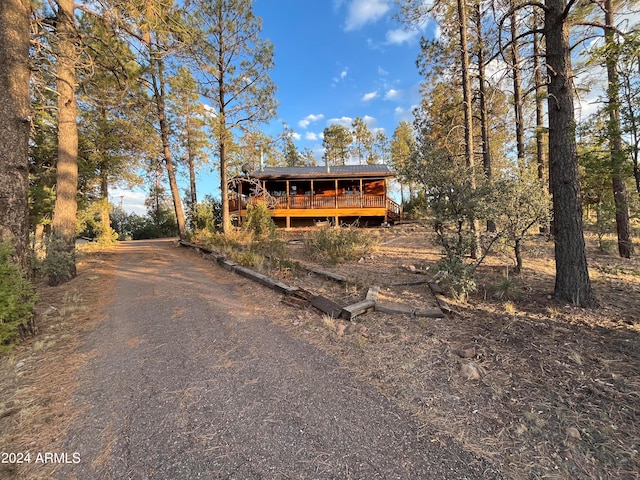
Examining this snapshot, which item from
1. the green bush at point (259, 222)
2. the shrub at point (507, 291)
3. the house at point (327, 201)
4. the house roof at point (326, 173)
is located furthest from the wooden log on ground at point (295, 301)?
the house roof at point (326, 173)

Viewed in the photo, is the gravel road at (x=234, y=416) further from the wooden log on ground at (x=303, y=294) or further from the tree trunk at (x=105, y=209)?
the tree trunk at (x=105, y=209)

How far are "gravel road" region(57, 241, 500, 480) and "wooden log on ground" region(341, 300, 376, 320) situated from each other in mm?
866

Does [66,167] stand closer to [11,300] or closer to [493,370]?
[11,300]

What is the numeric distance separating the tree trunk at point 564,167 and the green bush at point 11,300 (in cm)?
663

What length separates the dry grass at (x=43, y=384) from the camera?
1812 mm

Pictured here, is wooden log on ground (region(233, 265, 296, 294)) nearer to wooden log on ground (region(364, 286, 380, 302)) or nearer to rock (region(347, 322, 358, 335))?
wooden log on ground (region(364, 286, 380, 302))

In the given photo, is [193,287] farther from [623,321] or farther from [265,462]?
[623,321]

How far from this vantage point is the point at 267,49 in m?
10.9

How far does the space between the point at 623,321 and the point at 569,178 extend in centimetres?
194

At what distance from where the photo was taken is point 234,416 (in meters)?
2.08

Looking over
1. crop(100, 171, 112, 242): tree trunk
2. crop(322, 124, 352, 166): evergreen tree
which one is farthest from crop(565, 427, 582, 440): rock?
crop(322, 124, 352, 166): evergreen tree

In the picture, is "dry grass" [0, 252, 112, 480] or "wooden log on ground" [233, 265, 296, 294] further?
"wooden log on ground" [233, 265, 296, 294]

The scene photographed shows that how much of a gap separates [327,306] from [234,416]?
2175mm

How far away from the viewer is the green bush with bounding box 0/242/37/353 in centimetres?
286
